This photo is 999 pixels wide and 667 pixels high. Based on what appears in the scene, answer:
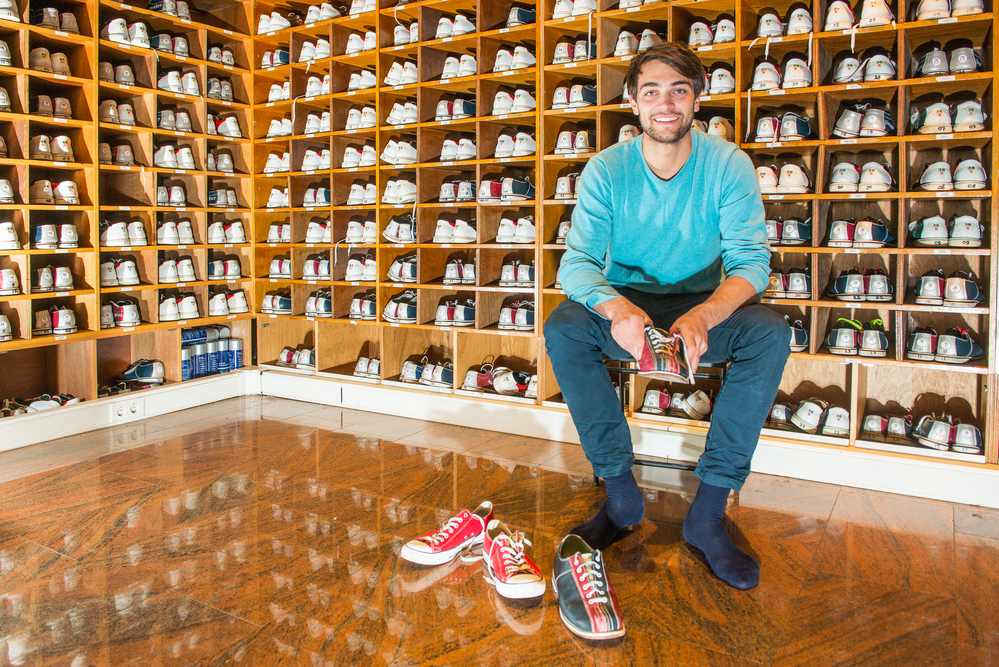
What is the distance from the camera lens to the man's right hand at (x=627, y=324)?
1.84 metres

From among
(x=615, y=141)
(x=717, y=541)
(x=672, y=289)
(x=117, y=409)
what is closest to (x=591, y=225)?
(x=672, y=289)

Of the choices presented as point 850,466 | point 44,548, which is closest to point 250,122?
point 44,548

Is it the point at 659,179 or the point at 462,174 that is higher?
the point at 462,174

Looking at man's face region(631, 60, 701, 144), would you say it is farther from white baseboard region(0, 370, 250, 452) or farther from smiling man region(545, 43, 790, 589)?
white baseboard region(0, 370, 250, 452)

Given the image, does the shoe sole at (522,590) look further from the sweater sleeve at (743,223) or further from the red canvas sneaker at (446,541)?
the sweater sleeve at (743,223)

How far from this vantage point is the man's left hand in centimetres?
181

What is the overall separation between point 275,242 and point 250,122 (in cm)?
83

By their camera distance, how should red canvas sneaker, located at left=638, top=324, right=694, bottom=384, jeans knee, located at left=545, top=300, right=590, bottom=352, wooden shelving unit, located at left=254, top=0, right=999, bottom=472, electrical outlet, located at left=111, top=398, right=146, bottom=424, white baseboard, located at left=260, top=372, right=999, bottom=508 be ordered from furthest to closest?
electrical outlet, located at left=111, top=398, right=146, bottom=424 < wooden shelving unit, located at left=254, top=0, right=999, bottom=472 < white baseboard, located at left=260, top=372, right=999, bottom=508 < jeans knee, located at left=545, top=300, right=590, bottom=352 < red canvas sneaker, located at left=638, top=324, right=694, bottom=384

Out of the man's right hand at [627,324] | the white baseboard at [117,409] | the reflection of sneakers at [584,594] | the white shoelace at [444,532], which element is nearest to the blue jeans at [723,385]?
the man's right hand at [627,324]

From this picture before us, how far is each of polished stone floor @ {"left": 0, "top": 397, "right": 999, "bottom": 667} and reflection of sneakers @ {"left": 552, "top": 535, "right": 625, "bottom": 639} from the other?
3 centimetres

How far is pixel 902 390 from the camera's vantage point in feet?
10.4

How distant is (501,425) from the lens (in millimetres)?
3650

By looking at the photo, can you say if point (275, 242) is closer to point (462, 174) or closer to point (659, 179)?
point (462, 174)

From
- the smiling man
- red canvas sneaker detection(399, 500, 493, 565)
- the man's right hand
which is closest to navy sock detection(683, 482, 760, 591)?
the smiling man
